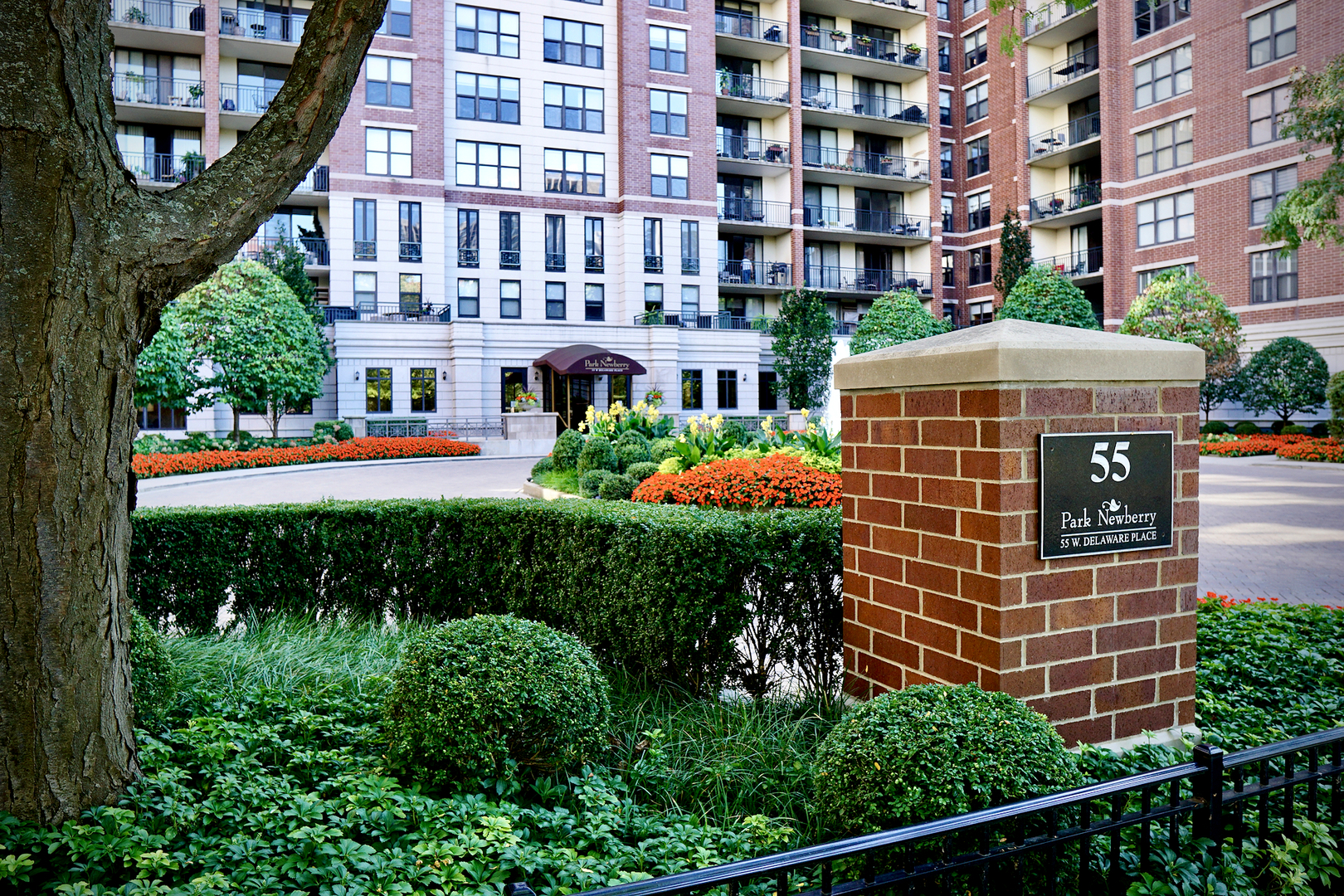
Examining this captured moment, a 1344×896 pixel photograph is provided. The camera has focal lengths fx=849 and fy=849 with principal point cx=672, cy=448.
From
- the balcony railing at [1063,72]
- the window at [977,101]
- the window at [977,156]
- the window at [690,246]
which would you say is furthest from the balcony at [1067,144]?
the window at [690,246]

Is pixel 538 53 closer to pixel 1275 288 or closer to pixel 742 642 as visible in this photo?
pixel 1275 288

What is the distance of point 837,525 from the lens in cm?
459

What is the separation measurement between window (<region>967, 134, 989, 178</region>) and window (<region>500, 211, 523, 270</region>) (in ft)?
88.1

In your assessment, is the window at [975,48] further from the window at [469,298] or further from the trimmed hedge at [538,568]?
the trimmed hedge at [538,568]

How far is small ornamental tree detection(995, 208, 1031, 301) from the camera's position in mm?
40906

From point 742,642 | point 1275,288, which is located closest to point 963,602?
point 742,642

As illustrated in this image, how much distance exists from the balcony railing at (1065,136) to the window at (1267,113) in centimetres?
770

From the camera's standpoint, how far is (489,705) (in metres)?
3.46

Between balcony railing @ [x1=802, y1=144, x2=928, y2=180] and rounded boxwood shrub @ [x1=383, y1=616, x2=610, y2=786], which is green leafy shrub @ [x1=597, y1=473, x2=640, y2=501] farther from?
balcony railing @ [x1=802, y1=144, x2=928, y2=180]

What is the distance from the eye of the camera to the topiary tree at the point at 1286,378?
29.3 meters

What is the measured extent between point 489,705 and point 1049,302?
112ft

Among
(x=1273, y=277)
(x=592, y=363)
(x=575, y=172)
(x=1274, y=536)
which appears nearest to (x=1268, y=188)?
(x=1273, y=277)

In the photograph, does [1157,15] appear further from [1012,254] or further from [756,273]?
A: [756,273]

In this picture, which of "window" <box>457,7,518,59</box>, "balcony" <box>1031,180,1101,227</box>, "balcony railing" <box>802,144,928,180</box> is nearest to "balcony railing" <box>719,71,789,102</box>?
"balcony railing" <box>802,144,928,180</box>
